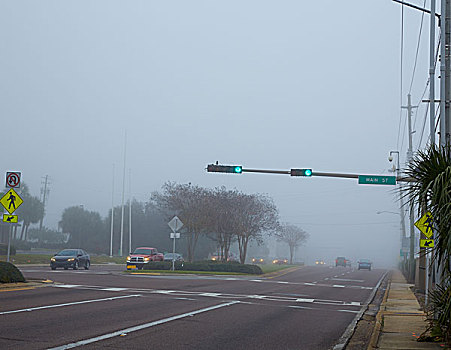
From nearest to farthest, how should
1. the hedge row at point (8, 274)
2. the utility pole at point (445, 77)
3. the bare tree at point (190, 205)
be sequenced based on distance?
1. the utility pole at point (445, 77)
2. the hedge row at point (8, 274)
3. the bare tree at point (190, 205)

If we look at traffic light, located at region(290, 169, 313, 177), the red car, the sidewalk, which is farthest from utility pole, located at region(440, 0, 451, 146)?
the red car

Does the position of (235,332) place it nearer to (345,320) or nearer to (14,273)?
(345,320)

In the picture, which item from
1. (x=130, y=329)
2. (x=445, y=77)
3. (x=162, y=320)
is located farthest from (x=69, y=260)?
(x=445, y=77)

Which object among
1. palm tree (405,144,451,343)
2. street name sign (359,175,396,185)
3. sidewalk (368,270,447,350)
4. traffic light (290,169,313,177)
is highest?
traffic light (290,169,313,177)

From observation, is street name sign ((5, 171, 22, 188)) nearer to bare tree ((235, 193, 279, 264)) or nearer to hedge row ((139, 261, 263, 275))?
hedge row ((139, 261, 263, 275))

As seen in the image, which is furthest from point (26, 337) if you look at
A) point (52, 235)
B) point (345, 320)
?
point (52, 235)

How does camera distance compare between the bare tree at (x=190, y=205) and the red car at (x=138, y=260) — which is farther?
the bare tree at (x=190, y=205)

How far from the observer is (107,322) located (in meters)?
Answer: 13.2

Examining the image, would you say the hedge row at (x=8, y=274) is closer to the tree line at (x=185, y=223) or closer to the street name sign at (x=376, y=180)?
the street name sign at (x=376, y=180)

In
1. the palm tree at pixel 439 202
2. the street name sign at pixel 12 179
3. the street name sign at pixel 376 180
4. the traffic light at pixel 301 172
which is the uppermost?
the traffic light at pixel 301 172

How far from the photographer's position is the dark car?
4046 cm

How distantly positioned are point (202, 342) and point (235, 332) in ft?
5.46

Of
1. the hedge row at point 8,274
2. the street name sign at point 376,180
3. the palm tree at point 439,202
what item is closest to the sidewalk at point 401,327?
the palm tree at point 439,202

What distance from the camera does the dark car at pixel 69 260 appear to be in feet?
133
